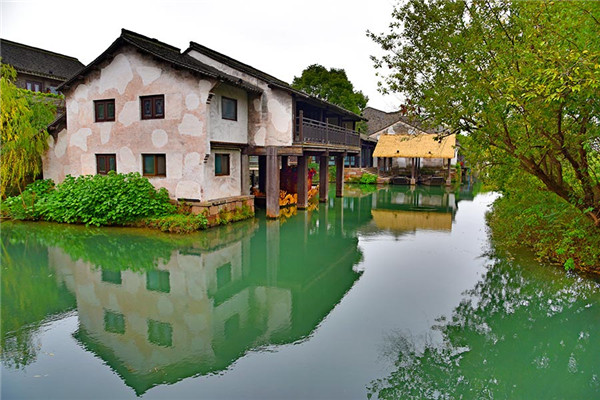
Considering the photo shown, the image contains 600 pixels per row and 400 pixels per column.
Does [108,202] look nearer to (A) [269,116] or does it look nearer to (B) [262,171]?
(A) [269,116]

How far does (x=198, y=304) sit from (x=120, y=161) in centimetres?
1078

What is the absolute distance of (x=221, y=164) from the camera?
17531mm

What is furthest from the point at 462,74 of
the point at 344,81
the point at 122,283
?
the point at 344,81

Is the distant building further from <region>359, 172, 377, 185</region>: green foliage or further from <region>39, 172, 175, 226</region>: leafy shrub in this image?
<region>359, 172, 377, 185</region>: green foliage

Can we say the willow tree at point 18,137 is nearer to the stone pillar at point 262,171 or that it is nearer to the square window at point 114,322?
the stone pillar at point 262,171

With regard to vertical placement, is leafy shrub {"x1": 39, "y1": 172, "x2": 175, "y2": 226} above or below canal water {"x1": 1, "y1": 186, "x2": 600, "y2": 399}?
above

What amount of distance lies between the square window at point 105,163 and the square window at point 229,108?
4.79 m

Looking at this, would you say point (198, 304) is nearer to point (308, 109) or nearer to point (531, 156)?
point (531, 156)

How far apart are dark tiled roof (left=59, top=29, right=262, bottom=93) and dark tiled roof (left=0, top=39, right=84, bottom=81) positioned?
15086 millimetres

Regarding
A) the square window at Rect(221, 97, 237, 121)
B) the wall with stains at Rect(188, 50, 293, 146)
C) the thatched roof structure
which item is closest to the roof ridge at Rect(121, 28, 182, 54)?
the wall with stains at Rect(188, 50, 293, 146)

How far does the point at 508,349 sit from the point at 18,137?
17722mm

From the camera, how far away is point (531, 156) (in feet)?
35.6

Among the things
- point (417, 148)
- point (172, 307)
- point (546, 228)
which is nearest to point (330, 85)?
point (417, 148)

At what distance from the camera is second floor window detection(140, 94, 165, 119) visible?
54.1 ft
